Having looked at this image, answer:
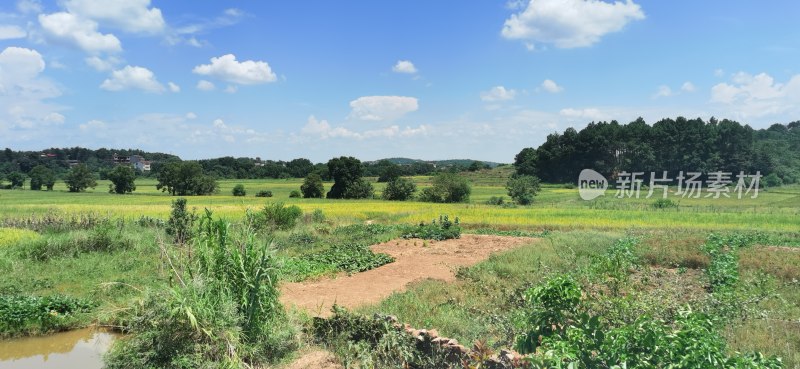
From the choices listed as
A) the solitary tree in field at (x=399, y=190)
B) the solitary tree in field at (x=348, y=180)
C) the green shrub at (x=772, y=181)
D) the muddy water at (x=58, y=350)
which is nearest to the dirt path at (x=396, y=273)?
the muddy water at (x=58, y=350)

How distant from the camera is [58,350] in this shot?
7.87 meters

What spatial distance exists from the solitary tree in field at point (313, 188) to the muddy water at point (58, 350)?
4457cm

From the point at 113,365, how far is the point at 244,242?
7.93 ft

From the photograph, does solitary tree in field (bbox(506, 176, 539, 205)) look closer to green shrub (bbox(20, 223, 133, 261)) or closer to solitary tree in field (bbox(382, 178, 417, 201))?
solitary tree in field (bbox(382, 178, 417, 201))

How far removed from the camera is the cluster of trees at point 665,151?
62.5m

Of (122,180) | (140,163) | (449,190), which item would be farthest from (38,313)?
(140,163)

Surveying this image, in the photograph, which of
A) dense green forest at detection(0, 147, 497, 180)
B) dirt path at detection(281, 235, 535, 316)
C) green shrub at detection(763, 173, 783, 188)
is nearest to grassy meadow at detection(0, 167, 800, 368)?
dirt path at detection(281, 235, 535, 316)

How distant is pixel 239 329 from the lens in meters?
5.86

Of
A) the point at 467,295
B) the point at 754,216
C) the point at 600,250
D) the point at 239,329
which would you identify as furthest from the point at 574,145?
the point at 239,329

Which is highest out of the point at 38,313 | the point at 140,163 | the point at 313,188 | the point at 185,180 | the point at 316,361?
the point at 140,163

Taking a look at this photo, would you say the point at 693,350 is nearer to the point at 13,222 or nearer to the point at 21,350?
the point at 21,350

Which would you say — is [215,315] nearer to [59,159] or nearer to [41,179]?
[41,179]

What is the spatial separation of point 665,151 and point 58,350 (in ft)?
251

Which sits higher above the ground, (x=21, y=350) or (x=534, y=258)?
(x=534, y=258)
